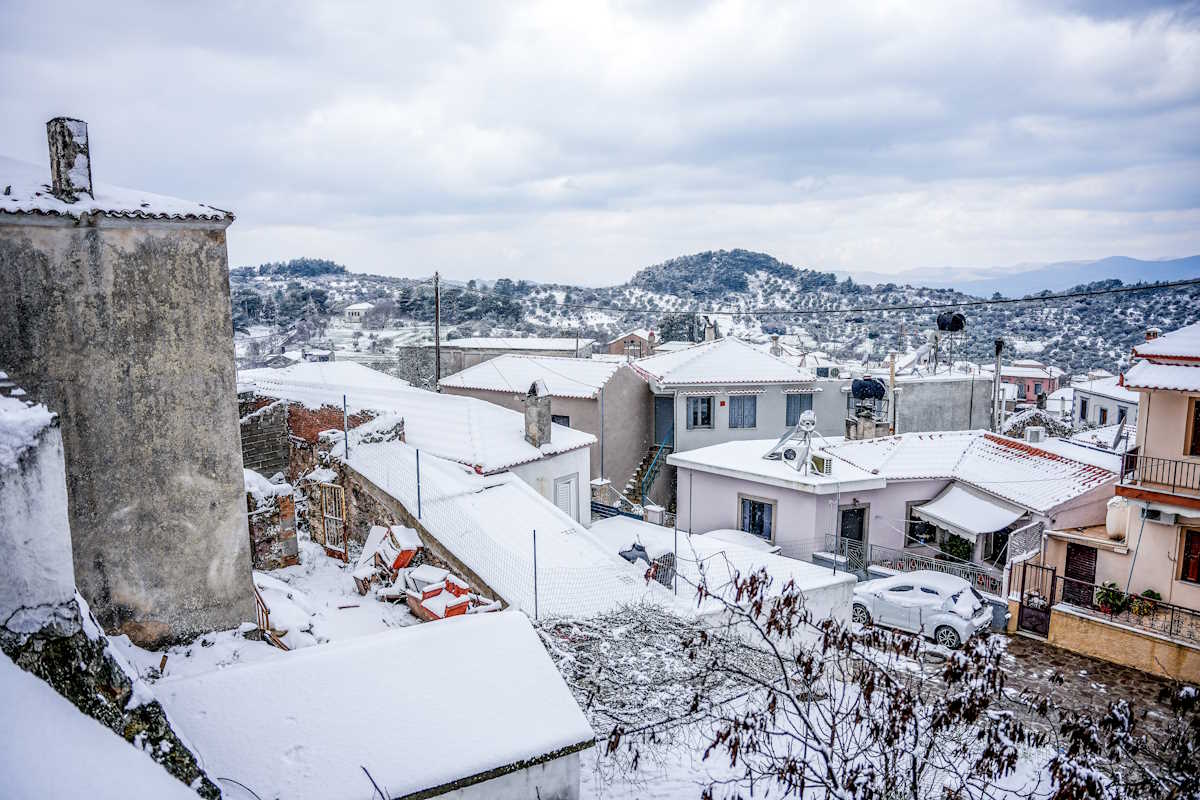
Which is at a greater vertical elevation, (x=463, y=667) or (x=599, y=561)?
(x=463, y=667)

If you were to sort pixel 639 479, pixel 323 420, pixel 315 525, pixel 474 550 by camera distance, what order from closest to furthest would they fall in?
pixel 474 550 → pixel 315 525 → pixel 323 420 → pixel 639 479

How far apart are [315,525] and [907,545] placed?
643 inches

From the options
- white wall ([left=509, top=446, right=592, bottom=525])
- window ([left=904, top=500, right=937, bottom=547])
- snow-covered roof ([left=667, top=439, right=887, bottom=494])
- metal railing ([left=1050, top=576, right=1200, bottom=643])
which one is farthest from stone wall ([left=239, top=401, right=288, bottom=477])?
metal railing ([left=1050, top=576, right=1200, bottom=643])

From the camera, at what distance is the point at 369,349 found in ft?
166

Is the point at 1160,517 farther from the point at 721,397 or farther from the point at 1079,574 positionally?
the point at 721,397

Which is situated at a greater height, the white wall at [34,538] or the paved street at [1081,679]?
the white wall at [34,538]

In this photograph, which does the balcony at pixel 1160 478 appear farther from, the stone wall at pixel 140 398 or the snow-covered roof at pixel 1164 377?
the stone wall at pixel 140 398

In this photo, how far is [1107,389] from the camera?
40.7 m

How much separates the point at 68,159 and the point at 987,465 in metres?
22.2

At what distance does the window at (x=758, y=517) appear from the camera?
21.2m

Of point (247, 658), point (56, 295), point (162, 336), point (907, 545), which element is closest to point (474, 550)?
point (247, 658)

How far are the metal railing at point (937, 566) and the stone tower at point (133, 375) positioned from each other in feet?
56.1

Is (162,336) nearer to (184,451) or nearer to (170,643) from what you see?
(184,451)

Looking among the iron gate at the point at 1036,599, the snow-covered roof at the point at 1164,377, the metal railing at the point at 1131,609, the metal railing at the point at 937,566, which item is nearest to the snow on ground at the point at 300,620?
the metal railing at the point at 937,566
